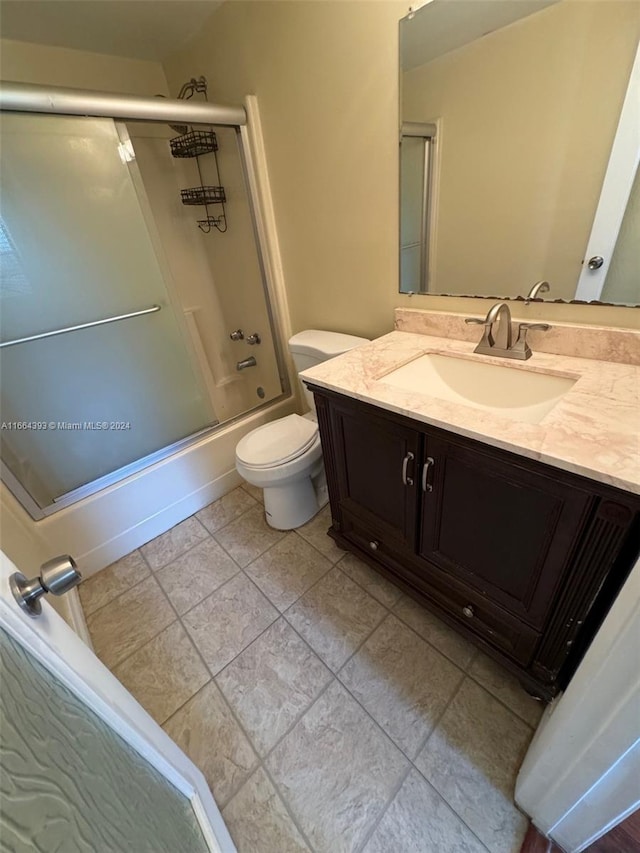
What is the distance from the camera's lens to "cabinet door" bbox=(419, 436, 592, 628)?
756mm

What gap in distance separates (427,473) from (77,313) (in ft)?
5.10

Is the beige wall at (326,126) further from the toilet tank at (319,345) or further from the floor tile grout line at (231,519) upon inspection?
the floor tile grout line at (231,519)

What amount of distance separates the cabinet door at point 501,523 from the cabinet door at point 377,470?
57mm

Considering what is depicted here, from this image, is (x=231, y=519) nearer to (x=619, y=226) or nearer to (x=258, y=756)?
(x=258, y=756)

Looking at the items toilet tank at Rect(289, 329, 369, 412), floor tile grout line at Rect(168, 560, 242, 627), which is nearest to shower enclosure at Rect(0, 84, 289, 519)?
toilet tank at Rect(289, 329, 369, 412)

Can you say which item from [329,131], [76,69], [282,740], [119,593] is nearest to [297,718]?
[282,740]

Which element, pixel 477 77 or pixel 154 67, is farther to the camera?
pixel 154 67

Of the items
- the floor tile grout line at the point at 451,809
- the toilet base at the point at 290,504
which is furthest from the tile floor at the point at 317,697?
the toilet base at the point at 290,504

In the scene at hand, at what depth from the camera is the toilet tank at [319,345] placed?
1551 mm

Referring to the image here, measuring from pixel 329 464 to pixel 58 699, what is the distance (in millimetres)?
949

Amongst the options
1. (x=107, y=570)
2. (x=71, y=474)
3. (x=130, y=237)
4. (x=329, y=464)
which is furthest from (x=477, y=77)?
(x=107, y=570)

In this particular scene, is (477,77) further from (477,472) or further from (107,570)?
(107,570)

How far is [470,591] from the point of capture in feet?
3.43

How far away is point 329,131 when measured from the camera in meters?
1.37
